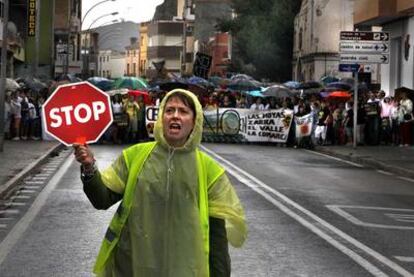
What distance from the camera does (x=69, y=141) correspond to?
13.3ft

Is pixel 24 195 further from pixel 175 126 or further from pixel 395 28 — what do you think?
pixel 395 28

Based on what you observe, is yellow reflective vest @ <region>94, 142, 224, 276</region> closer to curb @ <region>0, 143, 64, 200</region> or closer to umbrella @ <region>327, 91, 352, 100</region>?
curb @ <region>0, 143, 64, 200</region>

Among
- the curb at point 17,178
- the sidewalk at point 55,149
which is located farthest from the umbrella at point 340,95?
the curb at point 17,178

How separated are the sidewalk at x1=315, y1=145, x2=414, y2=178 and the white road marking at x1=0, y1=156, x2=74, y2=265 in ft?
26.9

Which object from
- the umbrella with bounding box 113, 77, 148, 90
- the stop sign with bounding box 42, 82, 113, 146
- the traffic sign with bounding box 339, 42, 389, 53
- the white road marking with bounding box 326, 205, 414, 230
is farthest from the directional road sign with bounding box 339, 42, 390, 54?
the stop sign with bounding box 42, 82, 113, 146

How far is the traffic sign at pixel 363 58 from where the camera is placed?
25.7 m

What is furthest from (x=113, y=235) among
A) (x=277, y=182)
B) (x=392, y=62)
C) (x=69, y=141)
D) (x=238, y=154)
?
(x=392, y=62)

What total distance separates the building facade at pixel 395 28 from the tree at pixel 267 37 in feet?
93.0

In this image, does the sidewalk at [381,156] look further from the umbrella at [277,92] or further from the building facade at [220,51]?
the building facade at [220,51]

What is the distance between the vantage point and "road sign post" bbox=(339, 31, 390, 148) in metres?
25.7

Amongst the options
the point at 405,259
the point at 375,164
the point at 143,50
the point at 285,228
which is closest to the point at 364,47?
the point at 375,164

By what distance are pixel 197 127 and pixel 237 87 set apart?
3973cm

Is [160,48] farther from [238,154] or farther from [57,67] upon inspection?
[238,154]

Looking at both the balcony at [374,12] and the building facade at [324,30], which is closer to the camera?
the balcony at [374,12]
